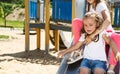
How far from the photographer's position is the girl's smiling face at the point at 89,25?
3834 millimetres

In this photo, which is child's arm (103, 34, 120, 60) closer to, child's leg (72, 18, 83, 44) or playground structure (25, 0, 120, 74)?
child's leg (72, 18, 83, 44)

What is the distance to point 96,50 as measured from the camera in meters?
3.88

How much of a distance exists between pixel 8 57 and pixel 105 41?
18.4 ft

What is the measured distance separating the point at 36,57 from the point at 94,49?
5620mm

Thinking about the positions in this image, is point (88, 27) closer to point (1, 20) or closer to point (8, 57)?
point (8, 57)

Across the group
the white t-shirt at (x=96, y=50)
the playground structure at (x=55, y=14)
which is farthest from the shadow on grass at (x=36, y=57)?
the white t-shirt at (x=96, y=50)

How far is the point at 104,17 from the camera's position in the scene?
159 inches

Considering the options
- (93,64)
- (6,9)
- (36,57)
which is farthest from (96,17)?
(6,9)

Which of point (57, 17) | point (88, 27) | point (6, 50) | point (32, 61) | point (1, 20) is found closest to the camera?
point (88, 27)

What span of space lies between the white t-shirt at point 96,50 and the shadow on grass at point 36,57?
4682 millimetres

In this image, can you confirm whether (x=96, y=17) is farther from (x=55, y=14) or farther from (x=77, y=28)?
(x=55, y=14)

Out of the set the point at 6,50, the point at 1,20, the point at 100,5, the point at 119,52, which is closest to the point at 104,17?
the point at 100,5

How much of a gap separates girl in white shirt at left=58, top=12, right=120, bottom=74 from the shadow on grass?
4.69 meters

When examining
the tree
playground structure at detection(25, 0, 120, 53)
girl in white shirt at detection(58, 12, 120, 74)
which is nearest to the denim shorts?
girl in white shirt at detection(58, 12, 120, 74)
